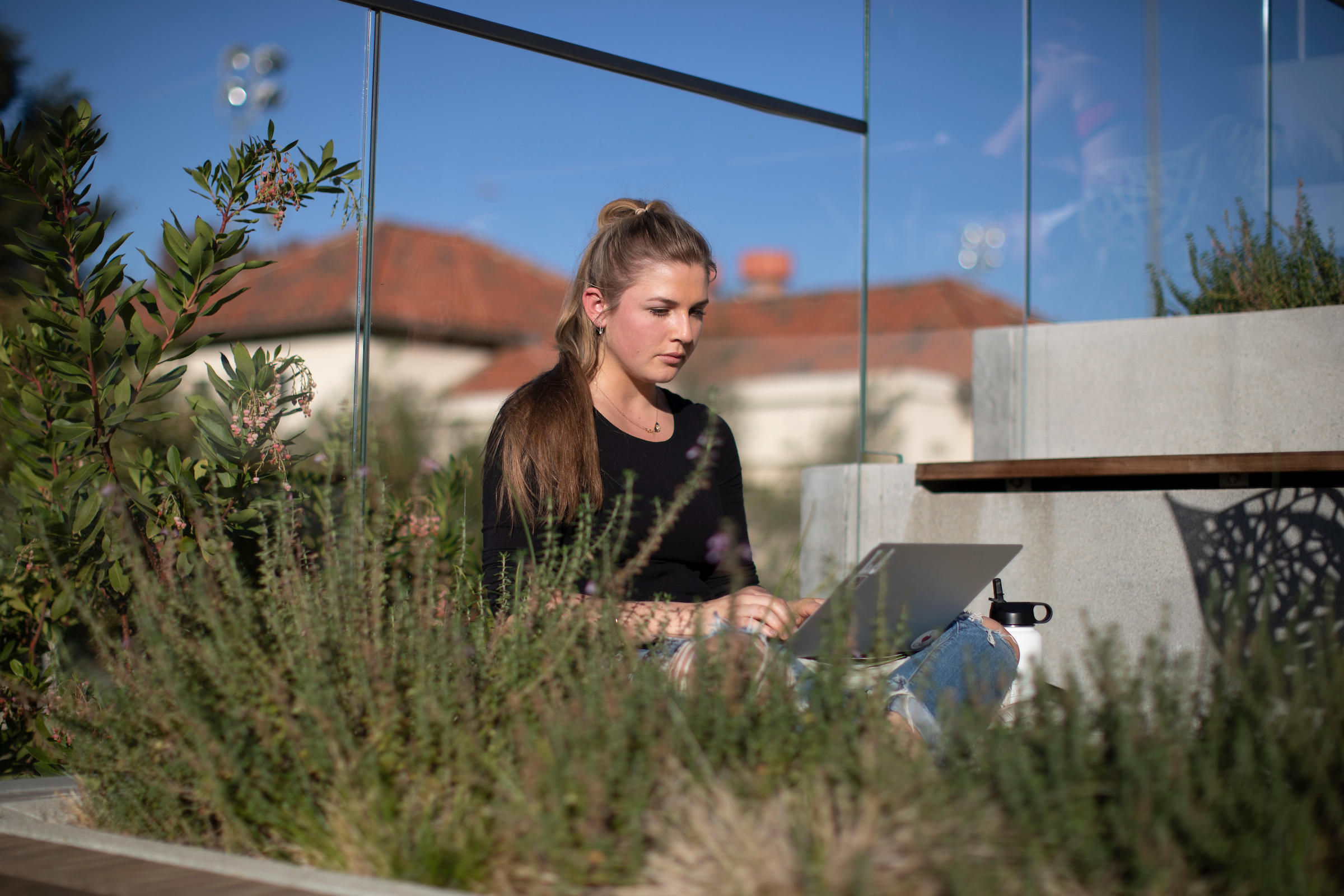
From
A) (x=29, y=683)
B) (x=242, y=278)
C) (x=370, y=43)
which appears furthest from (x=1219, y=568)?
(x=242, y=278)

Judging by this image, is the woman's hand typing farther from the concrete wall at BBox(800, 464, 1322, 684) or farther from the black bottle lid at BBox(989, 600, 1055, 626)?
the concrete wall at BBox(800, 464, 1322, 684)

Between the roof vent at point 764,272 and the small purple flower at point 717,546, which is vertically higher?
the roof vent at point 764,272

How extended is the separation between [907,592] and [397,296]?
2.61 m

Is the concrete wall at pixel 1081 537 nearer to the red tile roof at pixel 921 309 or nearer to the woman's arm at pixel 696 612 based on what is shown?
the red tile roof at pixel 921 309

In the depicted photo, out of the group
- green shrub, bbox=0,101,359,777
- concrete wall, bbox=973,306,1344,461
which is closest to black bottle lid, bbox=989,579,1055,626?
concrete wall, bbox=973,306,1344,461

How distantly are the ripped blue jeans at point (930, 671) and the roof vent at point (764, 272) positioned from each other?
6678 millimetres

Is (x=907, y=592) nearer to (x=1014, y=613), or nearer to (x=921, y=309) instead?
(x=1014, y=613)

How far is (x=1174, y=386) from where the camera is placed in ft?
14.5

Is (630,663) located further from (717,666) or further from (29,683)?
(29,683)

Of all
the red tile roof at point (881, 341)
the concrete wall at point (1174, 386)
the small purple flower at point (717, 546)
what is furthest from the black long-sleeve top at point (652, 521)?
the concrete wall at point (1174, 386)

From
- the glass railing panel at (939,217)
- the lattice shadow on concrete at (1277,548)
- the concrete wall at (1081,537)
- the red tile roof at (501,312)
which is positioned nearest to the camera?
the lattice shadow on concrete at (1277,548)

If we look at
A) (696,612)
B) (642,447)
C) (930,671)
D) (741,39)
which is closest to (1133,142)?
(741,39)

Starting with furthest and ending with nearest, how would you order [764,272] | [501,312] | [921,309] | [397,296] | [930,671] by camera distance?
[764,272]
[921,309]
[501,312]
[397,296]
[930,671]

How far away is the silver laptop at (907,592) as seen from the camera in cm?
200
